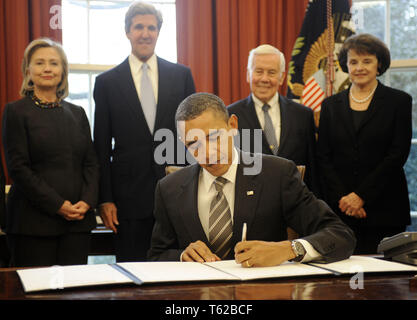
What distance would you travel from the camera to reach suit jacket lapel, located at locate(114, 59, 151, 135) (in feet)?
11.2

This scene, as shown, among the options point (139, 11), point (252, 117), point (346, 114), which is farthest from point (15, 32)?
point (346, 114)

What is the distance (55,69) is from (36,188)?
0.75 m

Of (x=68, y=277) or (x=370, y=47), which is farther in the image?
(x=370, y=47)

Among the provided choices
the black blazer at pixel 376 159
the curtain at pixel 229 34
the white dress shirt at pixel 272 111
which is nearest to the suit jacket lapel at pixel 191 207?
the white dress shirt at pixel 272 111

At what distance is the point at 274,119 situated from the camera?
3.57 meters

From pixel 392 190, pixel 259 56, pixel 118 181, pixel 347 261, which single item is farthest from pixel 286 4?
pixel 347 261

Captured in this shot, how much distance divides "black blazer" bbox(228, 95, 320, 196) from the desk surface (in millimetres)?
1893

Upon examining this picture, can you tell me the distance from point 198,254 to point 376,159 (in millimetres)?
1907

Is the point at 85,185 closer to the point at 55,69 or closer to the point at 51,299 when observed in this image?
the point at 55,69

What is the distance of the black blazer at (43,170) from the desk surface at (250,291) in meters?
1.52

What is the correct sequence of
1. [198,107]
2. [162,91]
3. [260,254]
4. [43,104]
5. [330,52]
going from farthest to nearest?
1. [330,52]
2. [162,91]
3. [43,104]
4. [198,107]
5. [260,254]

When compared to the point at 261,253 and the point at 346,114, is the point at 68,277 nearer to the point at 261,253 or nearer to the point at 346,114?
the point at 261,253

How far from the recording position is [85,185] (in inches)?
129

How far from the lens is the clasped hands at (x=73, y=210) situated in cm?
310
